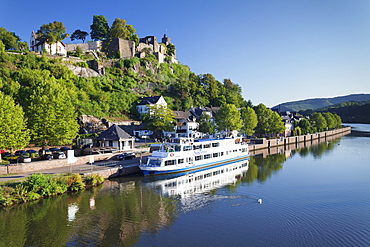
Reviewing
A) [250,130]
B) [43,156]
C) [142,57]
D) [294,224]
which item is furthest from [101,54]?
[294,224]

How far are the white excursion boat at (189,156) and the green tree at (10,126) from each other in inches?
616

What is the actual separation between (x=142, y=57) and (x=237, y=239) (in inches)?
3704

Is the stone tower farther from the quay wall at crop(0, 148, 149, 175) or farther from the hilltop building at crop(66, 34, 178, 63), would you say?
the quay wall at crop(0, 148, 149, 175)

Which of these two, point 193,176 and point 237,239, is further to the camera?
point 193,176

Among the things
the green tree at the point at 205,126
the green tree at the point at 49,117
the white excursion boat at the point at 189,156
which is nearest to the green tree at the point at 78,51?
the green tree at the point at 205,126

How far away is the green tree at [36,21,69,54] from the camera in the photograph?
262ft

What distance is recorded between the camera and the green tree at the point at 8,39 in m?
73.4

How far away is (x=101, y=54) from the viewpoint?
316 ft

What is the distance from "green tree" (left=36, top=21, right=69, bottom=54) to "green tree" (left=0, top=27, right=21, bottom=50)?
7868 mm

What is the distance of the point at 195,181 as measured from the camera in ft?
118

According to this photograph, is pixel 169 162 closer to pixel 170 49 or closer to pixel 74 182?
pixel 74 182

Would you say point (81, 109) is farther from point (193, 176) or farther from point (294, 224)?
point (294, 224)

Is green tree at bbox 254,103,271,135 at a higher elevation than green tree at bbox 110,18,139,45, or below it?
below

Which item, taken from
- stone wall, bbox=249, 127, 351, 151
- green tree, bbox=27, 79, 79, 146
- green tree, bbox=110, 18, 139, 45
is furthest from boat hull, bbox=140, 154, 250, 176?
green tree, bbox=110, 18, 139, 45
